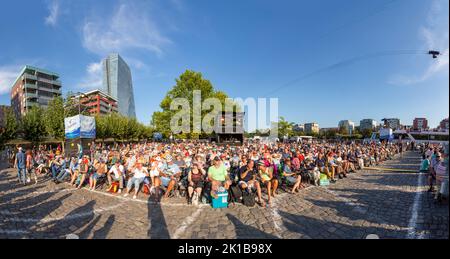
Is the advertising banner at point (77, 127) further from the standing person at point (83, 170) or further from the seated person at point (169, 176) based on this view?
the seated person at point (169, 176)

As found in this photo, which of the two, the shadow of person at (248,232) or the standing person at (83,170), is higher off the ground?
the standing person at (83,170)

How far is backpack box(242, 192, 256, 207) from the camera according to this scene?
5785 millimetres

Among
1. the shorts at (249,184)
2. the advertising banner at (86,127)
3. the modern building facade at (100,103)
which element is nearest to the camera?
the shorts at (249,184)

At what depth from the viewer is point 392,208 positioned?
541 centimetres

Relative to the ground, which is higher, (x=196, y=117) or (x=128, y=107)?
(x=128, y=107)

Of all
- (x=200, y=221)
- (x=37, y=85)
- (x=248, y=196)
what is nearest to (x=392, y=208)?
(x=248, y=196)

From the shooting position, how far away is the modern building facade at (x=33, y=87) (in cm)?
5675

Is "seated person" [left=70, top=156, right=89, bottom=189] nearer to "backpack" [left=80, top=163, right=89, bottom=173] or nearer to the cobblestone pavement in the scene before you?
"backpack" [left=80, top=163, right=89, bottom=173]

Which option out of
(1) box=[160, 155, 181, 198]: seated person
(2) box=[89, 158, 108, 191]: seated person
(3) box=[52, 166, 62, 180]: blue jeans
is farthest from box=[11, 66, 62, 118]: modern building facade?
Result: (1) box=[160, 155, 181, 198]: seated person

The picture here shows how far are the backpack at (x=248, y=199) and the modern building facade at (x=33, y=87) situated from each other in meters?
72.6

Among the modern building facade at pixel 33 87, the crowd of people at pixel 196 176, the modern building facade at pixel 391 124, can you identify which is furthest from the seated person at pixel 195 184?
the modern building facade at pixel 33 87

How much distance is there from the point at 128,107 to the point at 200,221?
177461 mm

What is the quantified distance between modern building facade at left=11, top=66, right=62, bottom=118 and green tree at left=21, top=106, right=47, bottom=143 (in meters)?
43.0
